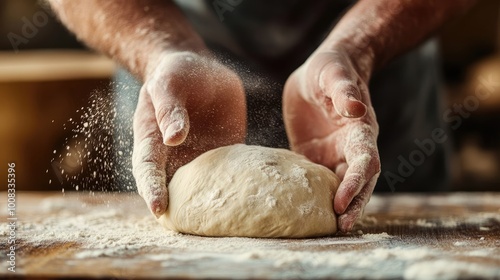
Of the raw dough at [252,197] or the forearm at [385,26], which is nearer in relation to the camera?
the raw dough at [252,197]

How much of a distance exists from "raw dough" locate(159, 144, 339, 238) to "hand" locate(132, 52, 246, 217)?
6 cm

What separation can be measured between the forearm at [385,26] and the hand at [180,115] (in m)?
0.31

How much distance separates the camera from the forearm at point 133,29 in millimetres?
1682

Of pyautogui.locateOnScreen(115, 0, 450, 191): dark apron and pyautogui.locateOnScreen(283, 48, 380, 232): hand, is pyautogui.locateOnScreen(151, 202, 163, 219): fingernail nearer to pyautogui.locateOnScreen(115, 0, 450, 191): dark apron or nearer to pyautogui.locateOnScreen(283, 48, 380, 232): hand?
pyautogui.locateOnScreen(283, 48, 380, 232): hand

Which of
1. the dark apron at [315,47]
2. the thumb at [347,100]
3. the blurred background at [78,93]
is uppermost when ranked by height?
the thumb at [347,100]

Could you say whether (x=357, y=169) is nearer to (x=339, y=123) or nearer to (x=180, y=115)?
(x=339, y=123)

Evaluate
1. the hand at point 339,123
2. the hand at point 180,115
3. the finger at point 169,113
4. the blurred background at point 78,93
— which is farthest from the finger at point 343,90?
the blurred background at point 78,93

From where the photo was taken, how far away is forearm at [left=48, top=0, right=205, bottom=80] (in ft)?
5.52

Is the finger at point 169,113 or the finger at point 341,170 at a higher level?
the finger at point 169,113

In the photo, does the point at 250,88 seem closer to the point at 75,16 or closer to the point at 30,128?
the point at 75,16

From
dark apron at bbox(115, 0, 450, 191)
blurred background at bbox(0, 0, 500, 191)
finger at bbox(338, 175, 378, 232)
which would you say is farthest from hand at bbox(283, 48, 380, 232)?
blurred background at bbox(0, 0, 500, 191)

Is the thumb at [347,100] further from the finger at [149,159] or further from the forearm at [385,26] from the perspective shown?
the finger at [149,159]

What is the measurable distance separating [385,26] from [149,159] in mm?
861

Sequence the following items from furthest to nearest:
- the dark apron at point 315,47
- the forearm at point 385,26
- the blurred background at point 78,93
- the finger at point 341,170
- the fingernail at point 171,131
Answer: the blurred background at point 78,93, the dark apron at point 315,47, the forearm at point 385,26, the finger at point 341,170, the fingernail at point 171,131
